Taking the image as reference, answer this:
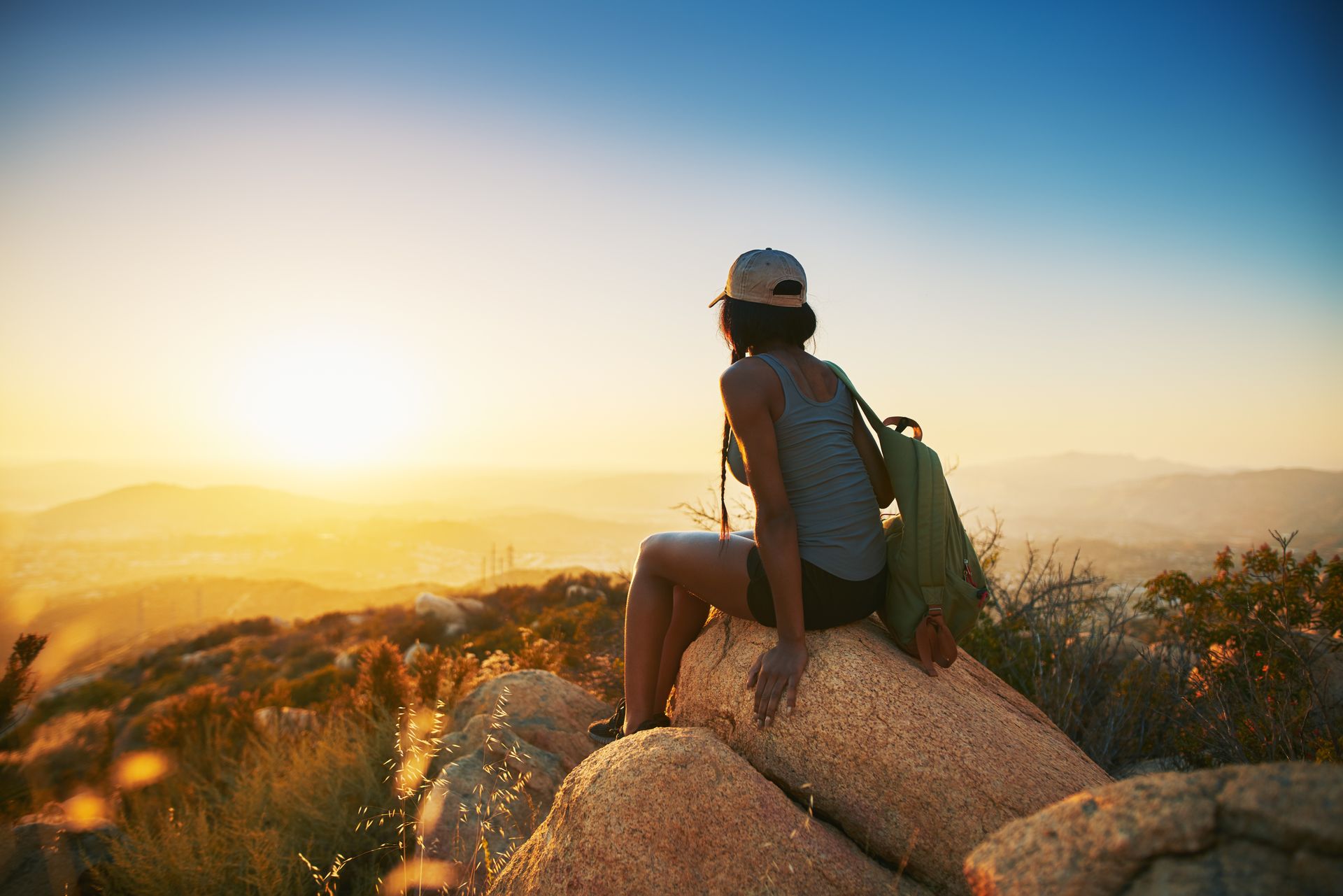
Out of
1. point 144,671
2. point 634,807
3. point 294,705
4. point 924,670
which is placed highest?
point 924,670

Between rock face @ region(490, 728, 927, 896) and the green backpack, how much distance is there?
95 centimetres

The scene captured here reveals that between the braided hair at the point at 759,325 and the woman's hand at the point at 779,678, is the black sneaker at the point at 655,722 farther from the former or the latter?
the braided hair at the point at 759,325

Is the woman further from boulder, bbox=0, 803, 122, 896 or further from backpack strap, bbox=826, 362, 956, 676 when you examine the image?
boulder, bbox=0, 803, 122, 896

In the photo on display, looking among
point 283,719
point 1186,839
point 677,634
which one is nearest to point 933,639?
point 677,634

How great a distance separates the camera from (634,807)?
2297mm

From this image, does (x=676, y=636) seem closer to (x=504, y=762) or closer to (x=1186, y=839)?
(x=504, y=762)

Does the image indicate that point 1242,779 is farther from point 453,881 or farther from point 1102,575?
point 1102,575

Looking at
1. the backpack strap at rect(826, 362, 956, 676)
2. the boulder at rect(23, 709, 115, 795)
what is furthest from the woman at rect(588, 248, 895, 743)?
the boulder at rect(23, 709, 115, 795)

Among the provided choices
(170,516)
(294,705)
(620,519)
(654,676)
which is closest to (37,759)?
(294,705)

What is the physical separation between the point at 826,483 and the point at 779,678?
2.86ft

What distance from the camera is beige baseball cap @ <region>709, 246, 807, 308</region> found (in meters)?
2.91

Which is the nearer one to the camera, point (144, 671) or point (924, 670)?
point (924, 670)

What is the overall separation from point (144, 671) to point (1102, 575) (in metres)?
21.5

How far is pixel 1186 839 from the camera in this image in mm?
1189
